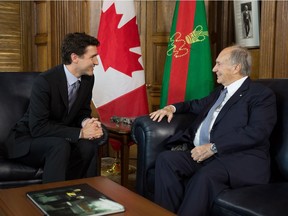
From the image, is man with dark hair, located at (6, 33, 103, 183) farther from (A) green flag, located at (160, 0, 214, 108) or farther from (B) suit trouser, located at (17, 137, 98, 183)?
(A) green flag, located at (160, 0, 214, 108)

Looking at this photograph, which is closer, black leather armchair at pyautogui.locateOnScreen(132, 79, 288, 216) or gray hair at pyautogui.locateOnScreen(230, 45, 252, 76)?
black leather armchair at pyautogui.locateOnScreen(132, 79, 288, 216)

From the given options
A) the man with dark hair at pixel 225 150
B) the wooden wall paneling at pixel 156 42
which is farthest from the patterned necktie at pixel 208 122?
the wooden wall paneling at pixel 156 42

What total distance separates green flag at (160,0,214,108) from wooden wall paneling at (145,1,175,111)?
0.53 metres

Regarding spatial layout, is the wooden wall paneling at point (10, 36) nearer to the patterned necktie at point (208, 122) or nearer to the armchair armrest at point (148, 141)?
the armchair armrest at point (148, 141)

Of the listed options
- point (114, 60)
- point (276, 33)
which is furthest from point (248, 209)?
point (114, 60)

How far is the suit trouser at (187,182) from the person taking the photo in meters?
1.67

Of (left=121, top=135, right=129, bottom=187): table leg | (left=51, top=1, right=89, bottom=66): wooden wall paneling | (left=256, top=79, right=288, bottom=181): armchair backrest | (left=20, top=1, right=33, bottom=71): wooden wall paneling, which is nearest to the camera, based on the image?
(left=256, top=79, right=288, bottom=181): armchair backrest

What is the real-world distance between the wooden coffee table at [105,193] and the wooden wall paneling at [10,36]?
105 inches

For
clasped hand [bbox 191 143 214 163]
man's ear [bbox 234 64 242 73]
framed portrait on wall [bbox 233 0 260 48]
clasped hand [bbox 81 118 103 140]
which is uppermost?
framed portrait on wall [bbox 233 0 260 48]

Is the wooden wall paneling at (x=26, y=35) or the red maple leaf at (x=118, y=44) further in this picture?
the wooden wall paneling at (x=26, y=35)

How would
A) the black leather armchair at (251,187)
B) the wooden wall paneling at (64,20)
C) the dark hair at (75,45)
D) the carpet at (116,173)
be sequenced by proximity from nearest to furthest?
1. the black leather armchair at (251,187)
2. the dark hair at (75,45)
3. the carpet at (116,173)
4. the wooden wall paneling at (64,20)

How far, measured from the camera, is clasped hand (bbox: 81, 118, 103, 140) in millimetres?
2057

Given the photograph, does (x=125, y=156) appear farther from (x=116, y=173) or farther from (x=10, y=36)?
(x=10, y=36)

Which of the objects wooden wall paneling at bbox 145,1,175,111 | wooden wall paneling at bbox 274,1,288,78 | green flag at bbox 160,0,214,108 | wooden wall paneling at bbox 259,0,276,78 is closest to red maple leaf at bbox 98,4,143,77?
green flag at bbox 160,0,214,108
